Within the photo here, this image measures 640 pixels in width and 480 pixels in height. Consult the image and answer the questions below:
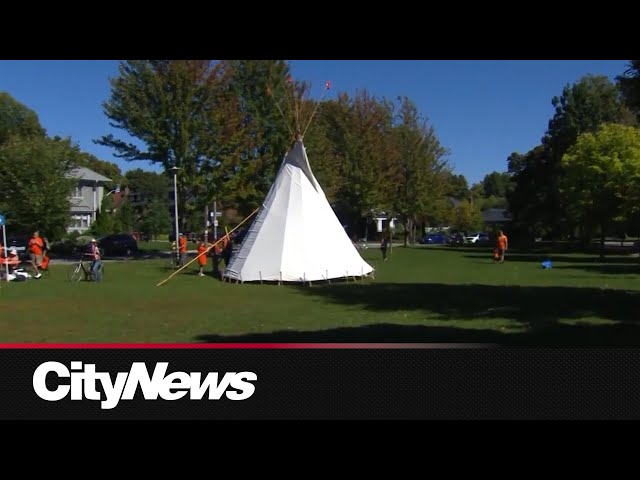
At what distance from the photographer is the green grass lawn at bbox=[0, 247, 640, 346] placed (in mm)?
9516

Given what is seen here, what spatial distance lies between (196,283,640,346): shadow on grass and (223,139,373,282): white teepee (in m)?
1.07

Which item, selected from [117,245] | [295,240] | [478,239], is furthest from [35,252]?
[478,239]

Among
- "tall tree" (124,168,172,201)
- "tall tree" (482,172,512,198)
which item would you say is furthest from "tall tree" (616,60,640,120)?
"tall tree" (482,172,512,198)

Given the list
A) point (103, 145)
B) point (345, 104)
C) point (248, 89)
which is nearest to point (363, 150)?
point (345, 104)

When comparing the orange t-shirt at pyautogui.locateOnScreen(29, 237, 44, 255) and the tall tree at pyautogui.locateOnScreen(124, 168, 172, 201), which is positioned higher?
the tall tree at pyautogui.locateOnScreen(124, 168, 172, 201)

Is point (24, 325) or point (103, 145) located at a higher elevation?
point (103, 145)

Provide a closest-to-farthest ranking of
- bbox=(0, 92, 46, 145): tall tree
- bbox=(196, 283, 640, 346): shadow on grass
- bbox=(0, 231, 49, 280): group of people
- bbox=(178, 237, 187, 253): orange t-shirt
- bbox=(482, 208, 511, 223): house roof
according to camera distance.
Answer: bbox=(196, 283, 640, 346): shadow on grass, bbox=(0, 231, 49, 280): group of people, bbox=(178, 237, 187, 253): orange t-shirt, bbox=(0, 92, 46, 145): tall tree, bbox=(482, 208, 511, 223): house roof

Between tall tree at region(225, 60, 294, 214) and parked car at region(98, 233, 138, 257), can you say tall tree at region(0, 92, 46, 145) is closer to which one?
parked car at region(98, 233, 138, 257)

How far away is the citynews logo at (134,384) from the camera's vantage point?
4816 millimetres

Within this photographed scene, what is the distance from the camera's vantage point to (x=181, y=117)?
30594 millimetres

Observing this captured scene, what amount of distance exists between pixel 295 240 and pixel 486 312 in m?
7.62
